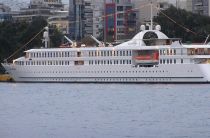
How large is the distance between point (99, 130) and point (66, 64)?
156 ft

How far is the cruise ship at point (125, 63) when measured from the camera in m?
81.1

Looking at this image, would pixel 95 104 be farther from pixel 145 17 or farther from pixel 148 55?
pixel 145 17

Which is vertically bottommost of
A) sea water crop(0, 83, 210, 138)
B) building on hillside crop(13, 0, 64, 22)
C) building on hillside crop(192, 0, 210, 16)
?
sea water crop(0, 83, 210, 138)

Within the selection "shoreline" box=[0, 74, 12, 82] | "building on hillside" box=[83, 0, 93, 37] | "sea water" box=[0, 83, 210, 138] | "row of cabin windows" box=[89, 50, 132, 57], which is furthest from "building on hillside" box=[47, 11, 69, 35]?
"sea water" box=[0, 83, 210, 138]

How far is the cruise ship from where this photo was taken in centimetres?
8106

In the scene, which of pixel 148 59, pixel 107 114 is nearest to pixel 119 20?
pixel 148 59

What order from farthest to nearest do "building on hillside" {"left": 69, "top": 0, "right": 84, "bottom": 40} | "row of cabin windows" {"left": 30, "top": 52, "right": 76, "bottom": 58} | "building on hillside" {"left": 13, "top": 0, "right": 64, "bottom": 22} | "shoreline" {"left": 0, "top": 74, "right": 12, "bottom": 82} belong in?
"building on hillside" {"left": 13, "top": 0, "right": 64, "bottom": 22} → "building on hillside" {"left": 69, "top": 0, "right": 84, "bottom": 40} → "shoreline" {"left": 0, "top": 74, "right": 12, "bottom": 82} → "row of cabin windows" {"left": 30, "top": 52, "right": 76, "bottom": 58}

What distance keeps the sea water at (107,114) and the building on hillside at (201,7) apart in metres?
70.0

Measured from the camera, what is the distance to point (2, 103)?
189 ft

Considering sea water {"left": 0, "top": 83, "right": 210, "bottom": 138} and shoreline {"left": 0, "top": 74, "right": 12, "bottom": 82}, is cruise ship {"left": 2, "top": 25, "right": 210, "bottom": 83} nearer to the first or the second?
shoreline {"left": 0, "top": 74, "right": 12, "bottom": 82}

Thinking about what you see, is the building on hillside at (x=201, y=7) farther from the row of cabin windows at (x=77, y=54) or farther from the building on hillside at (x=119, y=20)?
the row of cabin windows at (x=77, y=54)

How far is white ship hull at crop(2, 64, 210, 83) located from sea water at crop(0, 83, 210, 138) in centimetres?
1126

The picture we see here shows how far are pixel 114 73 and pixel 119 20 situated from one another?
56379 mm

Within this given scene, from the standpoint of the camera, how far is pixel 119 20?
140 m
